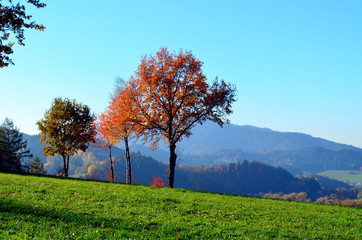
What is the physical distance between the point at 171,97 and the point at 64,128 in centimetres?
1893

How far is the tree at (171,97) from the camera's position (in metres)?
47.1

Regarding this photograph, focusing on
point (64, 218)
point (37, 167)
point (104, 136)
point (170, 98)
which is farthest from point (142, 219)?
point (37, 167)

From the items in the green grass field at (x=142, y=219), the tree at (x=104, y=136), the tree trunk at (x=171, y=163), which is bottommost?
the green grass field at (x=142, y=219)

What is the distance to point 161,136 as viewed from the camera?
1944 inches

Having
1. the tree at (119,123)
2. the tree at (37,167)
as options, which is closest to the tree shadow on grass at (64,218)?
the tree at (119,123)

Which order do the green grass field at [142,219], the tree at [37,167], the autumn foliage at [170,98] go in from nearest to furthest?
the green grass field at [142,219] < the autumn foliage at [170,98] < the tree at [37,167]

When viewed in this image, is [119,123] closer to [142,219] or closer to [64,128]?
[64,128]

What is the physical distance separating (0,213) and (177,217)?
9.32 m

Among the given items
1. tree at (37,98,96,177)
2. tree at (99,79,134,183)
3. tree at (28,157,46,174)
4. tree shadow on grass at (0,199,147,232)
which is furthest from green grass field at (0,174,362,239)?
tree at (28,157,46,174)

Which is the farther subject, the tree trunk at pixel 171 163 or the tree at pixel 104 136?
the tree at pixel 104 136

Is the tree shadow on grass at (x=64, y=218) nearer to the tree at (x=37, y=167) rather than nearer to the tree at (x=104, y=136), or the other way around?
the tree at (x=104, y=136)

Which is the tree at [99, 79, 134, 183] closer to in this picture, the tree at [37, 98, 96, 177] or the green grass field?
the tree at [37, 98, 96, 177]

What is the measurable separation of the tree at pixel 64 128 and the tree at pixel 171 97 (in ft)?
40.1

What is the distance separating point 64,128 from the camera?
55188mm
